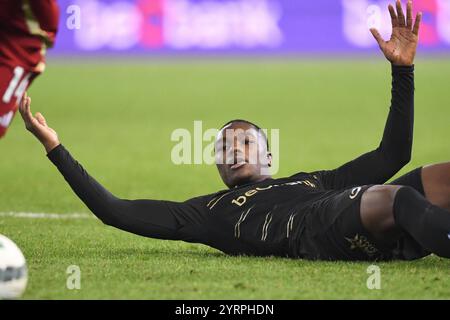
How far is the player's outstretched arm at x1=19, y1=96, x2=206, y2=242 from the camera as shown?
6379 millimetres

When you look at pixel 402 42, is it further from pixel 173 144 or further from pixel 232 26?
pixel 232 26

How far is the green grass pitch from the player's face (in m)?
0.56

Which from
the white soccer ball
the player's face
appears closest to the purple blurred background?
the player's face

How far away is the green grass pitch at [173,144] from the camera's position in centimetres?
554

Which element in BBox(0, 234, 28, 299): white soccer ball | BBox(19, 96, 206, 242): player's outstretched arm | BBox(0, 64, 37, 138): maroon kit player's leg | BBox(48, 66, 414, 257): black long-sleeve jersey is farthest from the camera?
BBox(19, 96, 206, 242): player's outstretched arm

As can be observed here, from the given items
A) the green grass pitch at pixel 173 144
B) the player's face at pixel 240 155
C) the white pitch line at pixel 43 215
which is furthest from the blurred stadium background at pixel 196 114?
the player's face at pixel 240 155

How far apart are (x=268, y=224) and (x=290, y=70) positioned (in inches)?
829

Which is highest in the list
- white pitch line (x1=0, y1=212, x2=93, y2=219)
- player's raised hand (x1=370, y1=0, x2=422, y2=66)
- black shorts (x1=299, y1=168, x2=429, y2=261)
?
player's raised hand (x1=370, y1=0, x2=422, y2=66)

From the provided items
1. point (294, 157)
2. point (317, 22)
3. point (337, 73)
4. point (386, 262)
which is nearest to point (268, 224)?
point (386, 262)

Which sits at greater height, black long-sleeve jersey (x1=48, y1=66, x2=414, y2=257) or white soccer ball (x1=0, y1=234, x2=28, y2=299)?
black long-sleeve jersey (x1=48, y1=66, x2=414, y2=257)

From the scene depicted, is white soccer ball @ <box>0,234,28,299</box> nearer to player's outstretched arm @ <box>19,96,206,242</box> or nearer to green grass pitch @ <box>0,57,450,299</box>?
green grass pitch @ <box>0,57,450,299</box>

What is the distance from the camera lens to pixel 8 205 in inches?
373

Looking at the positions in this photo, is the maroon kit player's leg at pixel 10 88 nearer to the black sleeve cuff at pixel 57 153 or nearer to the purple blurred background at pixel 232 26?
the black sleeve cuff at pixel 57 153
